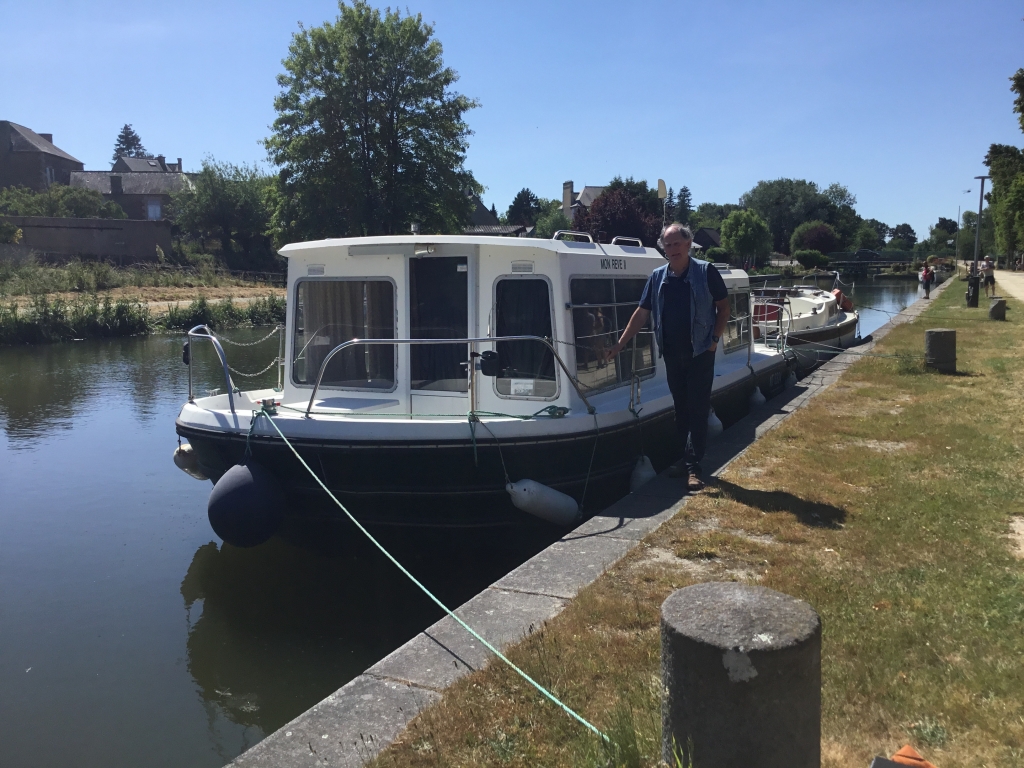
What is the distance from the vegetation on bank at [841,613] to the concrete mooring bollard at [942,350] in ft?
17.8

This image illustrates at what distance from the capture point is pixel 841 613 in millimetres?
4020

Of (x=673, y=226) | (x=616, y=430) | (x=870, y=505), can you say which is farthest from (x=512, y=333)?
(x=870, y=505)

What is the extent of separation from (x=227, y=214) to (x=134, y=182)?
80.0 ft

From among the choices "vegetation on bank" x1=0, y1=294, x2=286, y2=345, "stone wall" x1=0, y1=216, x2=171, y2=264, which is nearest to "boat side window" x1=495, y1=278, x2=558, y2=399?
"vegetation on bank" x1=0, y1=294, x2=286, y2=345

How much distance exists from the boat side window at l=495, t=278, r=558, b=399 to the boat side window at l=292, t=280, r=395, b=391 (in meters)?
1.02

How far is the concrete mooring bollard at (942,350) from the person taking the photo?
12695mm

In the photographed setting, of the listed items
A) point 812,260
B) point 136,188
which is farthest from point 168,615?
point 812,260

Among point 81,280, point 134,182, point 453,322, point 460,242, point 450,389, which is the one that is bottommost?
point 450,389

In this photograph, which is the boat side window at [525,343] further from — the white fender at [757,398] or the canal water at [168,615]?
the white fender at [757,398]

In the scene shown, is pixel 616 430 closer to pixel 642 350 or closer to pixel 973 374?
pixel 642 350

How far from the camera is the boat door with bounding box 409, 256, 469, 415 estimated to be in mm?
7180

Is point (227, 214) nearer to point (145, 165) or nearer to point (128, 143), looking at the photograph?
point (145, 165)

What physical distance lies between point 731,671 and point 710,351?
13.8 ft

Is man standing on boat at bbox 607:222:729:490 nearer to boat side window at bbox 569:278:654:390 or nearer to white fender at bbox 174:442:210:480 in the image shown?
boat side window at bbox 569:278:654:390
